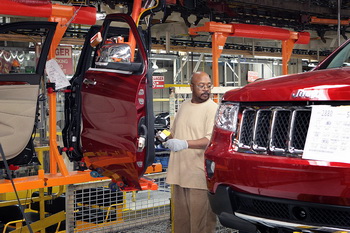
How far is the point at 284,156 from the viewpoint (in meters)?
2.61

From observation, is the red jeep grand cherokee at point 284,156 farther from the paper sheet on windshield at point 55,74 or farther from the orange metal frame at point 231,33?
the orange metal frame at point 231,33

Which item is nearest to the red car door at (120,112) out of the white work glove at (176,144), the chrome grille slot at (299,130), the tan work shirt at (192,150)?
the white work glove at (176,144)

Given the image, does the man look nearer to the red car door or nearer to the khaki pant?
the khaki pant

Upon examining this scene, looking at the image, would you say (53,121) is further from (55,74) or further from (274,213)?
(274,213)

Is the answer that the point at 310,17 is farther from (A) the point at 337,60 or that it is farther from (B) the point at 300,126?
(B) the point at 300,126

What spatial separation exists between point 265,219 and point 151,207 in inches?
111

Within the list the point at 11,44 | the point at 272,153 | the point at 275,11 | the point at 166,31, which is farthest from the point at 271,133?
the point at 11,44

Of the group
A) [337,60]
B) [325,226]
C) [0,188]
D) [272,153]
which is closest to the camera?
[325,226]

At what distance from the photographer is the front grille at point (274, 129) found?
2604mm

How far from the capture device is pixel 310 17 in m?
10.9

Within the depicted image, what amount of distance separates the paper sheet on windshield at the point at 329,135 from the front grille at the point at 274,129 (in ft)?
0.26

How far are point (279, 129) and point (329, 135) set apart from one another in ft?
1.16

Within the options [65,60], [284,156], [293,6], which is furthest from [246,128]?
[293,6]

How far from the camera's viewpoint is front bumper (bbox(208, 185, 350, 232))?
2447 mm
